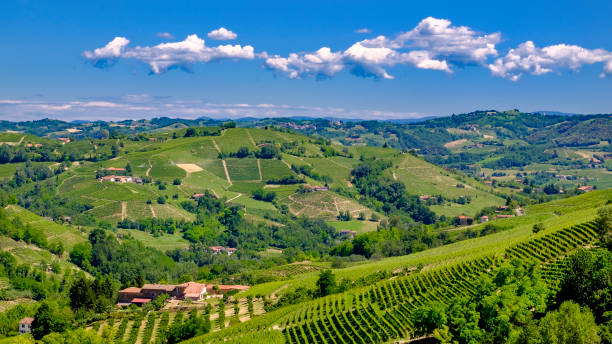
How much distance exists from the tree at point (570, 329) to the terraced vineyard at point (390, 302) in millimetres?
12705

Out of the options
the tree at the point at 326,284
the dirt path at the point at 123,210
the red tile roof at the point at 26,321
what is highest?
the tree at the point at 326,284

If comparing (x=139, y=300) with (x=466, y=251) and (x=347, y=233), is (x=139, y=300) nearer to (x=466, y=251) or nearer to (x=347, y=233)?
(x=466, y=251)

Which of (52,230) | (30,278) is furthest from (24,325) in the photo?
(52,230)

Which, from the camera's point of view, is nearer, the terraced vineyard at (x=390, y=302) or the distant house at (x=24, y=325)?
the terraced vineyard at (x=390, y=302)

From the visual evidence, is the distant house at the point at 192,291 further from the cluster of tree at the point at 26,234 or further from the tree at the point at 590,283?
the tree at the point at 590,283

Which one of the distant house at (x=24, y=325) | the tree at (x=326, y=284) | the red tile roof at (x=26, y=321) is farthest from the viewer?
the red tile roof at (x=26, y=321)

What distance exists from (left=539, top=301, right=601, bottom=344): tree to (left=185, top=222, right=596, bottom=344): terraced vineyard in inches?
500

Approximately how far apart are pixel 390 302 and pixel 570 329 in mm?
20959

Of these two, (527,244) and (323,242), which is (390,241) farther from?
(527,244)

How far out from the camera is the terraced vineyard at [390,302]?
5084 centimetres

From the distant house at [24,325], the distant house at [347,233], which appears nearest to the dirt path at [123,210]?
the distant house at [347,233]

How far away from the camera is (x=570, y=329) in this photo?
38.3 m

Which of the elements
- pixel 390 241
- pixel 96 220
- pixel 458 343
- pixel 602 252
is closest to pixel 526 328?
pixel 458 343

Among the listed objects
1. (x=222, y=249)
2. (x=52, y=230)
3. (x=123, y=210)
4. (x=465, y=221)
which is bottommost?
(x=222, y=249)
